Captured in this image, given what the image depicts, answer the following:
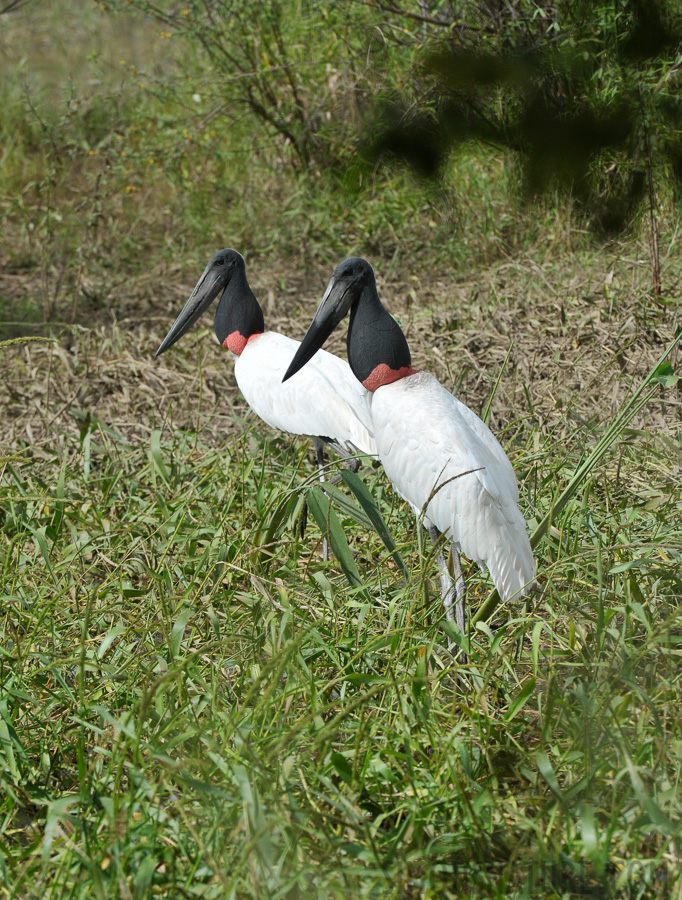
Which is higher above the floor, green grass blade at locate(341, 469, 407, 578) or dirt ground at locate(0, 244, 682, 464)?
green grass blade at locate(341, 469, 407, 578)

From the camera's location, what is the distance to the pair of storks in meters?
2.57

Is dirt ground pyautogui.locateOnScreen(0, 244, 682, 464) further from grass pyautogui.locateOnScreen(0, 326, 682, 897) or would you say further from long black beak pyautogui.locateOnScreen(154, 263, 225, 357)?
grass pyautogui.locateOnScreen(0, 326, 682, 897)

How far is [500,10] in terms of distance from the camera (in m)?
2.41

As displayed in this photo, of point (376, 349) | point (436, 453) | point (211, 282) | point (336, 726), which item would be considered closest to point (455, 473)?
point (436, 453)

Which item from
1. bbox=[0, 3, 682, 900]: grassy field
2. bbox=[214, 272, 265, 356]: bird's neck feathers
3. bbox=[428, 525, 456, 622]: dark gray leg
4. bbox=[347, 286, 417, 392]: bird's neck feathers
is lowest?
bbox=[428, 525, 456, 622]: dark gray leg

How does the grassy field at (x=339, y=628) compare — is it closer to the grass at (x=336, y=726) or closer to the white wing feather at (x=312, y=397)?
the grass at (x=336, y=726)

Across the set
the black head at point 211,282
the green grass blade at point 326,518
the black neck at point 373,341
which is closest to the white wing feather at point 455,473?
the black neck at point 373,341

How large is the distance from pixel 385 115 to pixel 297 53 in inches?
210

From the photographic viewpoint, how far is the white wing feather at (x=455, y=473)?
2.53 meters

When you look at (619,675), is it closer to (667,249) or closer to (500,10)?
(500,10)

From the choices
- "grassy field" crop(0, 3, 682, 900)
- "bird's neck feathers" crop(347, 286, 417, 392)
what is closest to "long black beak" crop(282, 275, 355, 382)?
"bird's neck feathers" crop(347, 286, 417, 392)

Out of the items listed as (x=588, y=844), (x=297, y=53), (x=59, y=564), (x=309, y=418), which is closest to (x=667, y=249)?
(x=309, y=418)

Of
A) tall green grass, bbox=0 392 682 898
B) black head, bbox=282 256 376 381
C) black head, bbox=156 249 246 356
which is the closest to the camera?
tall green grass, bbox=0 392 682 898

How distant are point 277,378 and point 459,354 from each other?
104 centimetres
